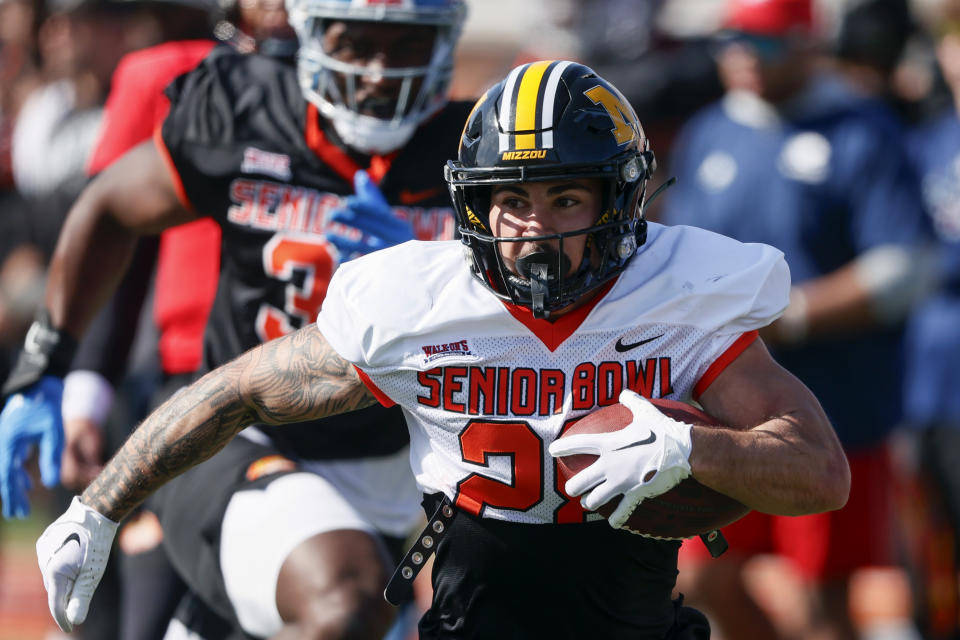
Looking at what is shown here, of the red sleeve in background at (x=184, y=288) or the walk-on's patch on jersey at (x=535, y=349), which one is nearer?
the walk-on's patch on jersey at (x=535, y=349)

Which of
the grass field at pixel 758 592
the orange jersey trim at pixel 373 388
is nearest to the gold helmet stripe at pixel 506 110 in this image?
the orange jersey trim at pixel 373 388

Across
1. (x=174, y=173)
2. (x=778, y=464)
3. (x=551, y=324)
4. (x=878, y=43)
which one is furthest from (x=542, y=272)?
(x=878, y=43)

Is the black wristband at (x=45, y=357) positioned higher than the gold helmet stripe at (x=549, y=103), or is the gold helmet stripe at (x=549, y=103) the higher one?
the gold helmet stripe at (x=549, y=103)

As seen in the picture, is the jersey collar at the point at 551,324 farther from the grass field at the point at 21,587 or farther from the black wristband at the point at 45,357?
the grass field at the point at 21,587

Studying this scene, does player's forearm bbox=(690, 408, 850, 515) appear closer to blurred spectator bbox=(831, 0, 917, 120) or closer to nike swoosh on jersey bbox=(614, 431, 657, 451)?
nike swoosh on jersey bbox=(614, 431, 657, 451)

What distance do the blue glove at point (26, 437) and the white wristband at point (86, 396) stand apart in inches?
13.6

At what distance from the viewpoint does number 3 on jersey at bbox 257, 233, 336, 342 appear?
13.7 ft

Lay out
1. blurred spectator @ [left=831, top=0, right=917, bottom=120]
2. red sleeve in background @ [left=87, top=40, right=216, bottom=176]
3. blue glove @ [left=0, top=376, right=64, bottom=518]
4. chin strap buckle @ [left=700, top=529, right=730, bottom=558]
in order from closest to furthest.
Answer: chin strap buckle @ [left=700, top=529, right=730, bottom=558] < blue glove @ [left=0, top=376, right=64, bottom=518] < red sleeve in background @ [left=87, top=40, right=216, bottom=176] < blurred spectator @ [left=831, top=0, right=917, bottom=120]

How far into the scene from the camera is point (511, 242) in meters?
3.08

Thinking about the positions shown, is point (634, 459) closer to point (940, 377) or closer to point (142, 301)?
point (142, 301)

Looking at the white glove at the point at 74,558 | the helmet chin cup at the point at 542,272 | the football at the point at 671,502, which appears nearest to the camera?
the football at the point at 671,502

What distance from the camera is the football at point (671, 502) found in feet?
9.63

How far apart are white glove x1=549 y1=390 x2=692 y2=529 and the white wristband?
2.34m


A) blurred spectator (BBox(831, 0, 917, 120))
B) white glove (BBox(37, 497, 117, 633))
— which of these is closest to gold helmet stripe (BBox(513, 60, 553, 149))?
white glove (BBox(37, 497, 117, 633))
